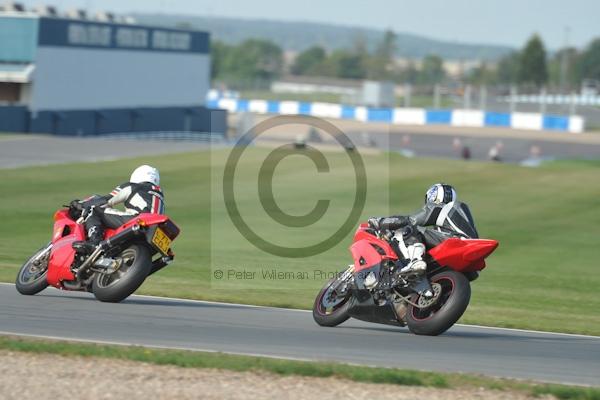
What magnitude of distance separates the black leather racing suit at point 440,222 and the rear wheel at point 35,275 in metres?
4.01

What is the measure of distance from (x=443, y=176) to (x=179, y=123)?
1274 inches

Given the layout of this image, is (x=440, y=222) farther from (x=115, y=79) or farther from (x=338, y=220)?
(x=115, y=79)

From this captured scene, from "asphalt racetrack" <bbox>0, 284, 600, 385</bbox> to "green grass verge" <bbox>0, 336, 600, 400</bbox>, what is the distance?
1.10 feet

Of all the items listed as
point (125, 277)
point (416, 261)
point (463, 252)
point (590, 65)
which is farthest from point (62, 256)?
point (590, 65)

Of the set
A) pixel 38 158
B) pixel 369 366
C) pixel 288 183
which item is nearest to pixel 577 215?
pixel 288 183

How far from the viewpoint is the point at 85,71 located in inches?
2473

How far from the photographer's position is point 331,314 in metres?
11.0

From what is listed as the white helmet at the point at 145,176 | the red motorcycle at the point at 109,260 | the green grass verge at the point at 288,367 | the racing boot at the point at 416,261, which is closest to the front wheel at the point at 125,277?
the red motorcycle at the point at 109,260

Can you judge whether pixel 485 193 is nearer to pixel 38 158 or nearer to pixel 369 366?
pixel 38 158

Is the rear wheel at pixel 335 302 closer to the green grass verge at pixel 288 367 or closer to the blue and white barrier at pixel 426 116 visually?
the green grass verge at pixel 288 367

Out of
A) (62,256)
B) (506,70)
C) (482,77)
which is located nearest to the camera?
(62,256)

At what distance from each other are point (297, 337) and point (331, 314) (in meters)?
0.81

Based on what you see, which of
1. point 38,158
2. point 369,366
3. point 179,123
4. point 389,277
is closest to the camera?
point 369,366

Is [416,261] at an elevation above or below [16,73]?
below
